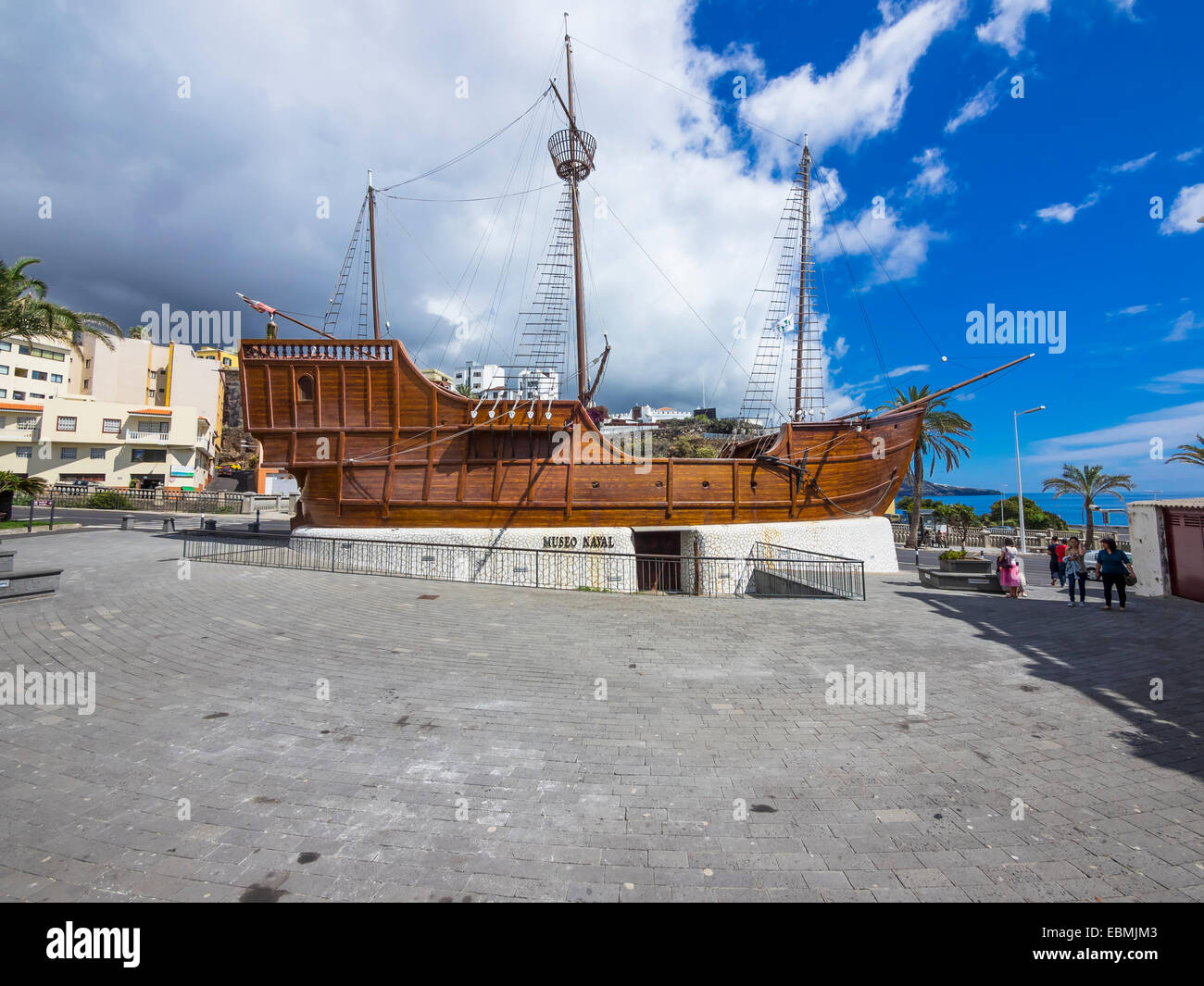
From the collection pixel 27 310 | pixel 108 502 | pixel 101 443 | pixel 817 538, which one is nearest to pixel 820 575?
pixel 817 538

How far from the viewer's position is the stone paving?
2688mm

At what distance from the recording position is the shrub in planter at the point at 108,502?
30.2 meters

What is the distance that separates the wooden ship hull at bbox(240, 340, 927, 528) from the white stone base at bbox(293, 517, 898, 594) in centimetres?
36

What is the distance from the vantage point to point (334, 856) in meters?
2.79

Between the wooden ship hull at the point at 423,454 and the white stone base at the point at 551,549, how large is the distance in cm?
36

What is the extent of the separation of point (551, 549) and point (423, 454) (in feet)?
16.8

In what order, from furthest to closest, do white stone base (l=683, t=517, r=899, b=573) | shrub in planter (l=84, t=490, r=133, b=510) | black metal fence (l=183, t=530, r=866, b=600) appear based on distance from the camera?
shrub in planter (l=84, t=490, r=133, b=510) < white stone base (l=683, t=517, r=899, b=573) < black metal fence (l=183, t=530, r=866, b=600)

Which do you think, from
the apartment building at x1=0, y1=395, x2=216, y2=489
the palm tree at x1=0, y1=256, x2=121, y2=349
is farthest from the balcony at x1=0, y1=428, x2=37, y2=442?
the palm tree at x1=0, y1=256, x2=121, y2=349

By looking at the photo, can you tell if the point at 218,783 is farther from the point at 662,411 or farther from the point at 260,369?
the point at 662,411

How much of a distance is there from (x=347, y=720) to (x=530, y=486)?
1051cm

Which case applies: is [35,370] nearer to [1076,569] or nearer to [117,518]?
[117,518]

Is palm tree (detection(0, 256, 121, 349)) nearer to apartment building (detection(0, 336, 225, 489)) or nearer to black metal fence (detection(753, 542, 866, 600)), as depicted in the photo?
apartment building (detection(0, 336, 225, 489))
